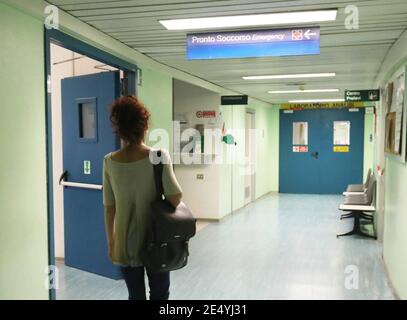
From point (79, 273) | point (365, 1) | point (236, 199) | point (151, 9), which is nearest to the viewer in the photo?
point (365, 1)

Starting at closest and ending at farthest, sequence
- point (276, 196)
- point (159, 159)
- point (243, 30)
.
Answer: point (159, 159), point (243, 30), point (276, 196)

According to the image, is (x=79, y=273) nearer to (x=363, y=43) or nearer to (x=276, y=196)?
(x=363, y=43)

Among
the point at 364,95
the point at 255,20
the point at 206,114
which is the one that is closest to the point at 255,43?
the point at 255,20

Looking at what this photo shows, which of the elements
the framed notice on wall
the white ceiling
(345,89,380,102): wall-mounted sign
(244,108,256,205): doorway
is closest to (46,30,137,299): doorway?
the white ceiling

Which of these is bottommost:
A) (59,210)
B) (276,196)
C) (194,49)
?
(276,196)

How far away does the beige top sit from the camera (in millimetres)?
2018

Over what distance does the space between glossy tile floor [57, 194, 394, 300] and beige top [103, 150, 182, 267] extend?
74.1 inches

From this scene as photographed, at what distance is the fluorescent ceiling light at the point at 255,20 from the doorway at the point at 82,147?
0.92m

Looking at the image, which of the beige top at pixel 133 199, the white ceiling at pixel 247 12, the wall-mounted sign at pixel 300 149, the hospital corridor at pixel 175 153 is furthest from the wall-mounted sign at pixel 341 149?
the beige top at pixel 133 199

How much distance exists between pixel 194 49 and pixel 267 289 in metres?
2.35

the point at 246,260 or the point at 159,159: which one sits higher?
the point at 159,159

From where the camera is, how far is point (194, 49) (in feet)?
→ 11.4

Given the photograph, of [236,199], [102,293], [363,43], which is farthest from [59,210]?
[236,199]

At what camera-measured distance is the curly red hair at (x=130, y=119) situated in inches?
81.0
